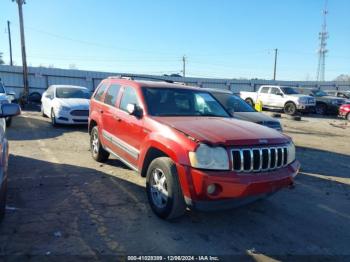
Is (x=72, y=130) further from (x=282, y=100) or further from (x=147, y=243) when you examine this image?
(x=282, y=100)

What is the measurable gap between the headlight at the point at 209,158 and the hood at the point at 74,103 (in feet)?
29.4

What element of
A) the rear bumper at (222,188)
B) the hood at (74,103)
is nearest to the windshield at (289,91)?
the hood at (74,103)

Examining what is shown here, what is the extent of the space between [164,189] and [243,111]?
6005mm

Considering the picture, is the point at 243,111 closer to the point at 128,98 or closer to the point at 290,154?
the point at 128,98

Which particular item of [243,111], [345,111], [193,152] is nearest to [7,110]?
[193,152]

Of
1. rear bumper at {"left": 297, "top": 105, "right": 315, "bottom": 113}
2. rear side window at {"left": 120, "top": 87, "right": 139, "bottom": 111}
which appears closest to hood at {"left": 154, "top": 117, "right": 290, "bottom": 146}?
rear side window at {"left": 120, "top": 87, "right": 139, "bottom": 111}

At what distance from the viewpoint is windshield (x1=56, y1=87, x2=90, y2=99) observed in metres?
13.2

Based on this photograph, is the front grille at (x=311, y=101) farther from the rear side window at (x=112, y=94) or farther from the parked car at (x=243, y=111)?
the rear side window at (x=112, y=94)

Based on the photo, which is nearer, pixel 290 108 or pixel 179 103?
pixel 179 103

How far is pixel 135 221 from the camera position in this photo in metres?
4.42

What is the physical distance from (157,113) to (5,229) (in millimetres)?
2520

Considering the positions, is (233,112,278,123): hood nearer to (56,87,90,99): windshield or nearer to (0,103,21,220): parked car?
(0,103,21,220): parked car

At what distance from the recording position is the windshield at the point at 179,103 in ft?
17.2

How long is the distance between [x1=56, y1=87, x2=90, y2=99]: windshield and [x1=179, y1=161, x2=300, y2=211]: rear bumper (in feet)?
33.8
